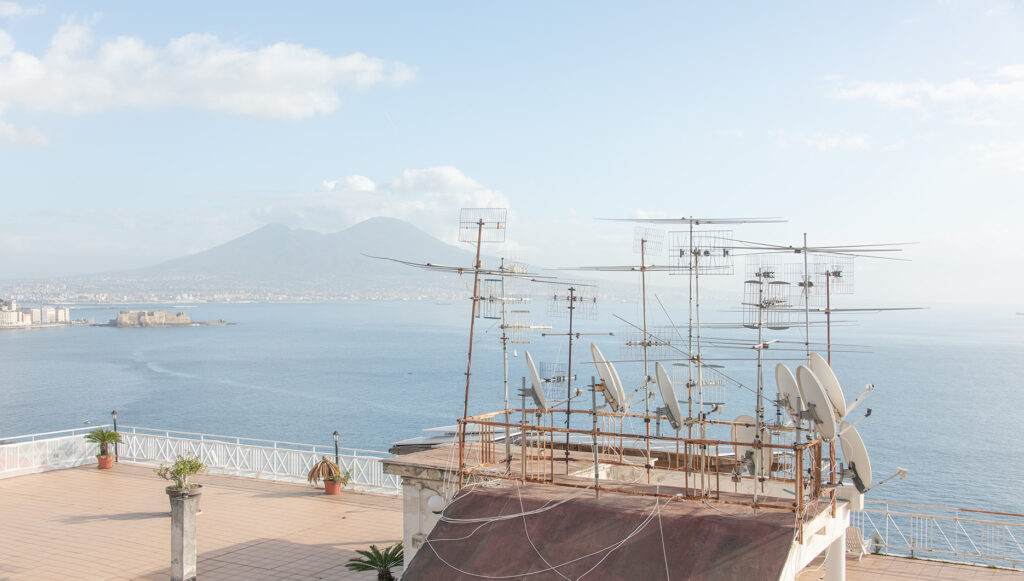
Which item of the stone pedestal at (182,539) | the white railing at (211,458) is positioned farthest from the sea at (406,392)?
the stone pedestal at (182,539)

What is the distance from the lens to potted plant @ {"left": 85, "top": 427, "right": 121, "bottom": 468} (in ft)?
73.2

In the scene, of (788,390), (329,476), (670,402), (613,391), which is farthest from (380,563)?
(788,390)

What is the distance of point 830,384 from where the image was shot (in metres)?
9.98

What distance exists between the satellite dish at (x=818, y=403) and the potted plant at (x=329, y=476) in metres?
13.2

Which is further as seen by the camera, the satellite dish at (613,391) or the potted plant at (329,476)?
the potted plant at (329,476)

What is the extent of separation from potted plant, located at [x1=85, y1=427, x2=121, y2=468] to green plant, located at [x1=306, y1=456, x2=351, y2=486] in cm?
691

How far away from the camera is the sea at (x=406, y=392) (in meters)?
53.3

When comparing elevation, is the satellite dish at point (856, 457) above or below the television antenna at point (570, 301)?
below

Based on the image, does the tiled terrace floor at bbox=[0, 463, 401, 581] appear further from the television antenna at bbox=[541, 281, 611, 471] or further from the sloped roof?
the television antenna at bbox=[541, 281, 611, 471]

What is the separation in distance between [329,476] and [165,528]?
3.94 m

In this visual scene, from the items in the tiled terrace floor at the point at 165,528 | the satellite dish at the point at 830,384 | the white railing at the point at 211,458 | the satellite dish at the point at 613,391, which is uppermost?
the satellite dish at the point at 830,384

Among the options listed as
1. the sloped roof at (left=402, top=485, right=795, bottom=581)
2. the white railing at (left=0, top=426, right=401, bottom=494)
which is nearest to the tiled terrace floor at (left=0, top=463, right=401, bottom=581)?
the white railing at (left=0, top=426, right=401, bottom=494)

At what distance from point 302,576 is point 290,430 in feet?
175

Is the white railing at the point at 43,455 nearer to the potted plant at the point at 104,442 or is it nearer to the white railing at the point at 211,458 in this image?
the white railing at the point at 211,458
